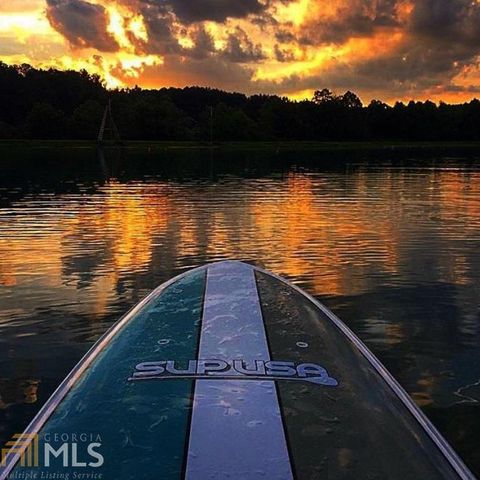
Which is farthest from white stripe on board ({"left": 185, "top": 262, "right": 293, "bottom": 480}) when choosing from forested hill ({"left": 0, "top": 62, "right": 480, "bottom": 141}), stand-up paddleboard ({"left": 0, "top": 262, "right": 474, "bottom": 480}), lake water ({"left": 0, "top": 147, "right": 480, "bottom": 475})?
forested hill ({"left": 0, "top": 62, "right": 480, "bottom": 141})

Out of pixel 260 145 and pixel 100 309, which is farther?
pixel 260 145

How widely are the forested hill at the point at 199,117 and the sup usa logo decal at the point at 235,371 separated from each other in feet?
437

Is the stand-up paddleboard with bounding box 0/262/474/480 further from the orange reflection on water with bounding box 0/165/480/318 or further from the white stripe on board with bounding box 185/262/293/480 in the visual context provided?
the orange reflection on water with bounding box 0/165/480/318

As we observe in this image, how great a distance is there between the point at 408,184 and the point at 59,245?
24327 millimetres

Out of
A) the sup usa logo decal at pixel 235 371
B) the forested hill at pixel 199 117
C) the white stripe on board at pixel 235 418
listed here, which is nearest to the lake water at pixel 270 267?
the sup usa logo decal at pixel 235 371

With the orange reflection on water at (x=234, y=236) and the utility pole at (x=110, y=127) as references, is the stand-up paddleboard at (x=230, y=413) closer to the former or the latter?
the orange reflection on water at (x=234, y=236)

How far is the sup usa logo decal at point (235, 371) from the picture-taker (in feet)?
14.6

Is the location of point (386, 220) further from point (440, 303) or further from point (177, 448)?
point (177, 448)

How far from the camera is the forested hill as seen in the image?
5276 inches

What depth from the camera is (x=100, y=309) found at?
9.70m

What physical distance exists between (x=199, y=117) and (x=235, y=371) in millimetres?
177175

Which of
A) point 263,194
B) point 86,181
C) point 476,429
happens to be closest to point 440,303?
point 476,429

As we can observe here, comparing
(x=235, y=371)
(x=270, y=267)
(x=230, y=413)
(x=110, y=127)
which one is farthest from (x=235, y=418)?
(x=110, y=127)

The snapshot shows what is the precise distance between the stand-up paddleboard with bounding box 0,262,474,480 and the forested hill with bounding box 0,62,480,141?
436 ft
